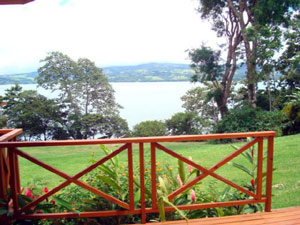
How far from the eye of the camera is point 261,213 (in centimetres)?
268

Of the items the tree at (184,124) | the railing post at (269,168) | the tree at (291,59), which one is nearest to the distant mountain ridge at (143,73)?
the tree at (184,124)

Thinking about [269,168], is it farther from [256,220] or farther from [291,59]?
[291,59]

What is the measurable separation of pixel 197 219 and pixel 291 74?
464 inches

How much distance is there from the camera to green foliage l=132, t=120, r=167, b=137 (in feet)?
44.4

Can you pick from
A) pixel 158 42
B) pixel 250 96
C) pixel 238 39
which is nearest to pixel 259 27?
pixel 238 39

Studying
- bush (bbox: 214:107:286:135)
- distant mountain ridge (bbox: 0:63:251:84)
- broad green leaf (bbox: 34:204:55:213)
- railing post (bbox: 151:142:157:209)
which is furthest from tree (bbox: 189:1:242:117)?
broad green leaf (bbox: 34:204:55:213)

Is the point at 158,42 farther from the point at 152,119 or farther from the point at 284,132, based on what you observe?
the point at 284,132

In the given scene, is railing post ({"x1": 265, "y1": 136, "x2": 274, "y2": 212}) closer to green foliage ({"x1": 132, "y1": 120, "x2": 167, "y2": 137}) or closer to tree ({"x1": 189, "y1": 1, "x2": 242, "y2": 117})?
tree ({"x1": 189, "y1": 1, "x2": 242, "y2": 117})

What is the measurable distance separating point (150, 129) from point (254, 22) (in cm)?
644

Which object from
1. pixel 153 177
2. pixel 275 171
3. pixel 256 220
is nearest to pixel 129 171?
pixel 153 177

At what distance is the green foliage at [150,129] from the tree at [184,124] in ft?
1.59

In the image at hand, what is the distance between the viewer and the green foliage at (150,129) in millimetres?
13523

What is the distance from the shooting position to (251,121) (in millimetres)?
11031

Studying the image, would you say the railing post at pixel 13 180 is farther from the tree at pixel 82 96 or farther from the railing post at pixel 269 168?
the tree at pixel 82 96
